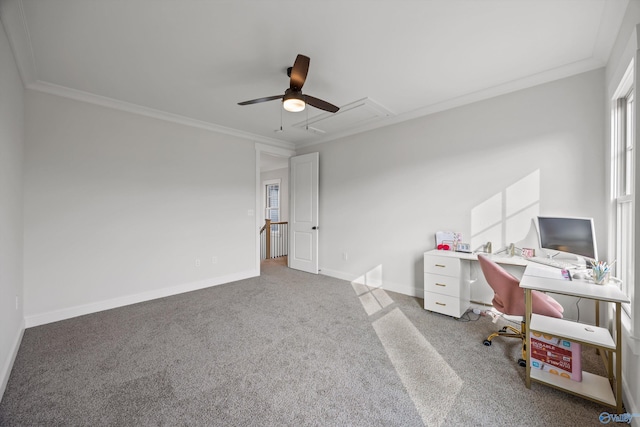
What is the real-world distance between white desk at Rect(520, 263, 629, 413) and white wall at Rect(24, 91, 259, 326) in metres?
4.08

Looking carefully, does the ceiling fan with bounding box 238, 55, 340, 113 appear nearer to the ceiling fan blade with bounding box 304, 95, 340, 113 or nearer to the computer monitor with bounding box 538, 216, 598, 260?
the ceiling fan blade with bounding box 304, 95, 340, 113

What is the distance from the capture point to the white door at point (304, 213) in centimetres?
499

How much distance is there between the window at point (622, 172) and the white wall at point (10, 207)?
4.61 m

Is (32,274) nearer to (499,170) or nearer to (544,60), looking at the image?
(499,170)

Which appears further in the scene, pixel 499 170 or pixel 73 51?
pixel 499 170

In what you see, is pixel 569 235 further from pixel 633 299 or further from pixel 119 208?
pixel 119 208

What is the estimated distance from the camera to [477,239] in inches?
125

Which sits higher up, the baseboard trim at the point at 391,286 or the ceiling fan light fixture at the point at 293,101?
the ceiling fan light fixture at the point at 293,101

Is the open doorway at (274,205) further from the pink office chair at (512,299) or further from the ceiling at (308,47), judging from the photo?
the pink office chair at (512,299)

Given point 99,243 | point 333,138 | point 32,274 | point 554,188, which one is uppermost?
point 333,138

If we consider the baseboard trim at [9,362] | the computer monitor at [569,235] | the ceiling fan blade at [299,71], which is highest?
the ceiling fan blade at [299,71]

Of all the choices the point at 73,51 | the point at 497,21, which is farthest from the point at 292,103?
the point at 73,51

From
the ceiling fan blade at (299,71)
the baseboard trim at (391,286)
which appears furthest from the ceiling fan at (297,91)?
the baseboard trim at (391,286)

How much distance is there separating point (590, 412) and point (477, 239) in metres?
1.84
